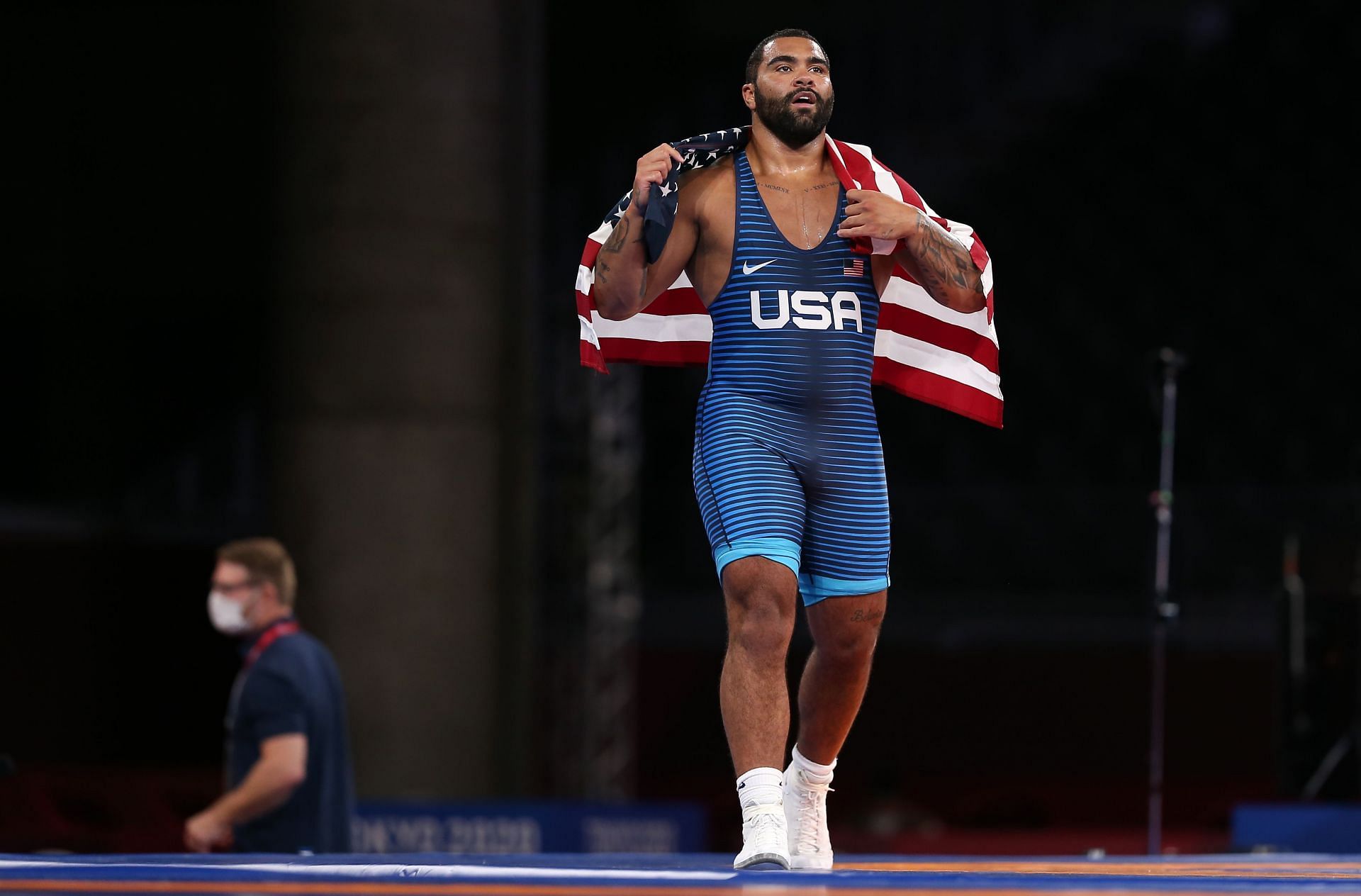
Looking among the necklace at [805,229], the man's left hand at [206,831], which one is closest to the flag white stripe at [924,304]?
the necklace at [805,229]

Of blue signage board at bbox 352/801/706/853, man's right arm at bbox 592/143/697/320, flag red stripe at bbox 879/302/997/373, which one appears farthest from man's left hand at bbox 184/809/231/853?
blue signage board at bbox 352/801/706/853

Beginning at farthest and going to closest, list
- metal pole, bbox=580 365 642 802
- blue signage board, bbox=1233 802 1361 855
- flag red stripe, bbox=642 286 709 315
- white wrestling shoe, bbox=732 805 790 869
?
metal pole, bbox=580 365 642 802, blue signage board, bbox=1233 802 1361 855, flag red stripe, bbox=642 286 709 315, white wrestling shoe, bbox=732 805 790 869

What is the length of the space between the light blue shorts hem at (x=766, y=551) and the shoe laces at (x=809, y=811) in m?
0.59

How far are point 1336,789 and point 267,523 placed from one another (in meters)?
5.80

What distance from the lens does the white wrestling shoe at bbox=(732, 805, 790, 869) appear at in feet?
11.8

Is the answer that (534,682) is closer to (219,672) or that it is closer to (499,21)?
(219,672)

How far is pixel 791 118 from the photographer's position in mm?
3992

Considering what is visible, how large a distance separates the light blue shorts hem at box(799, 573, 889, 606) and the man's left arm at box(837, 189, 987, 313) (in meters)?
0.63

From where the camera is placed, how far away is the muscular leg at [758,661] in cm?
375

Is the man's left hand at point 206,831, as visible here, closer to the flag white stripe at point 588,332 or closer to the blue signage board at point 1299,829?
the flag white stripe at point 588,332

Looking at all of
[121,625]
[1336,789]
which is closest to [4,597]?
[121,625]

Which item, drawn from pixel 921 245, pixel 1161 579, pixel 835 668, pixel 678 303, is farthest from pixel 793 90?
pixel 1161 579

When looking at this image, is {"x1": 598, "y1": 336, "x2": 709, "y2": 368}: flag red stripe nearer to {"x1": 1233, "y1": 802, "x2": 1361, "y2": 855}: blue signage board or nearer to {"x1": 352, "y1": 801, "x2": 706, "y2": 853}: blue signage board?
{"x1": 1233, "y1": 802, "x2": 1361, "y2": 855}: blue signage board

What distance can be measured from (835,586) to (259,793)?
2.17m
